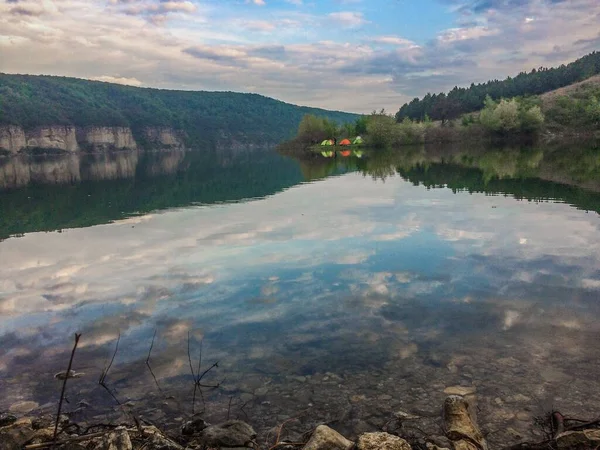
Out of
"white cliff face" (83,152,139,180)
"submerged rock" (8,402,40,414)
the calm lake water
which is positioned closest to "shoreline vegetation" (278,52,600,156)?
"white cliff face" (83,152,139,180)

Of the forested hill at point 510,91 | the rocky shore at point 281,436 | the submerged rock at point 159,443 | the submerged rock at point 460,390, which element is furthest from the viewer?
the forested hill at point 510,91

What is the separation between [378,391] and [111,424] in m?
4.88

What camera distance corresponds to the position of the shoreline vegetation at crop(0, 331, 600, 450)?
6234 millimetres

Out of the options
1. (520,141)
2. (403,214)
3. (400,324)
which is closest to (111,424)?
(400,324)

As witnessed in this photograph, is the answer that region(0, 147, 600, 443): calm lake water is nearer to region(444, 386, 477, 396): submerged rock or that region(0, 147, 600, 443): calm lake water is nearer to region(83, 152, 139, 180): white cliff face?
region(444, 386, 477, 396): submerged rock

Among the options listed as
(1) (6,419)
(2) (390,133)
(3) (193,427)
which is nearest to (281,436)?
(3) (193,427)

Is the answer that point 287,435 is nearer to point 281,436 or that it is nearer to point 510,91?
point 281,436

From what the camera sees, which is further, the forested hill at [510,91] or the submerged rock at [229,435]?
the forested hill at [510,91]

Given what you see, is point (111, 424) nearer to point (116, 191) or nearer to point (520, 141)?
point (116, 191)

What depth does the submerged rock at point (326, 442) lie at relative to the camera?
20.8 feet

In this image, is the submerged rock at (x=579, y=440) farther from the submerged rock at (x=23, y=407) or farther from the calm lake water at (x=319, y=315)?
the submerged rock at (x=23, y=407)

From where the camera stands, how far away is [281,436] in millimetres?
7547

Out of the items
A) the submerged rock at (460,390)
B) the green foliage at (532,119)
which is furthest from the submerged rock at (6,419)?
the green foliage at (532,119)

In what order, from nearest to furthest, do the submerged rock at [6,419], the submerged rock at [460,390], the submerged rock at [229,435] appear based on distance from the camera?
1. the submerged rock at [229,435]
2. the submerged rock at [6,419]
3. the submerged rock at [460,390]
